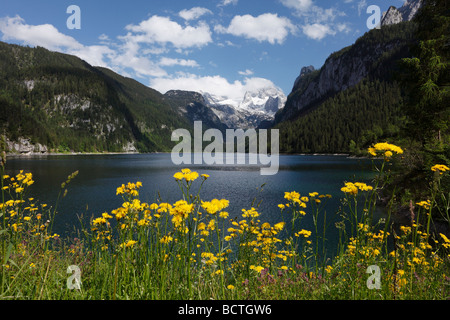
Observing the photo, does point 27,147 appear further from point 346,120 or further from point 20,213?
point 346,120

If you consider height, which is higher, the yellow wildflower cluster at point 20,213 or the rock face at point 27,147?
the rock face at point 27,147

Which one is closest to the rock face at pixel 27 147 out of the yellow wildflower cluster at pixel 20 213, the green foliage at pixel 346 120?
the yellow wildflower cluster at pixel 20 213

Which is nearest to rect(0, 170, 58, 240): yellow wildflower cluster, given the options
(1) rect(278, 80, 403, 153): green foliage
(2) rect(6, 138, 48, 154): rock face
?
(1) rect(278, 80, 403, 153): green foliage

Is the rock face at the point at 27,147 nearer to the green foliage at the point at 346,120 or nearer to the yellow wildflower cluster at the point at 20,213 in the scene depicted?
the yellow wildflower cluster at the point at 20,213

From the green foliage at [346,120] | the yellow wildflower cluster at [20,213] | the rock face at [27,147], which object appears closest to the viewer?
the yellow wildflower cluster at [20,213]

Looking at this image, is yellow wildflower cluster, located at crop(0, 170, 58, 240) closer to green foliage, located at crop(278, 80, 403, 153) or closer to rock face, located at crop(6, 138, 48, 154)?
green foliage, located at crop(278, 80, 403, 153)

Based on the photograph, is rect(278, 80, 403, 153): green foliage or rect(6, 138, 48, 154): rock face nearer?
rect(6, 138, 48, 154): rock face

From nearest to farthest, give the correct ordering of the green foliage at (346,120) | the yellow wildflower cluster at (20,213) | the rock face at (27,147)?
the yellow wildflower cluster at (20,213), the rock face at (27,147), the green foliage at (346,120)

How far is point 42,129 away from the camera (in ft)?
477

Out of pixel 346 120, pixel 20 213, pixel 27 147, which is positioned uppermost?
pixel 346 120

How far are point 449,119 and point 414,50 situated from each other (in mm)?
5199

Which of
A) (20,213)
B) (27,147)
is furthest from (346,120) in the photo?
(27,147)
